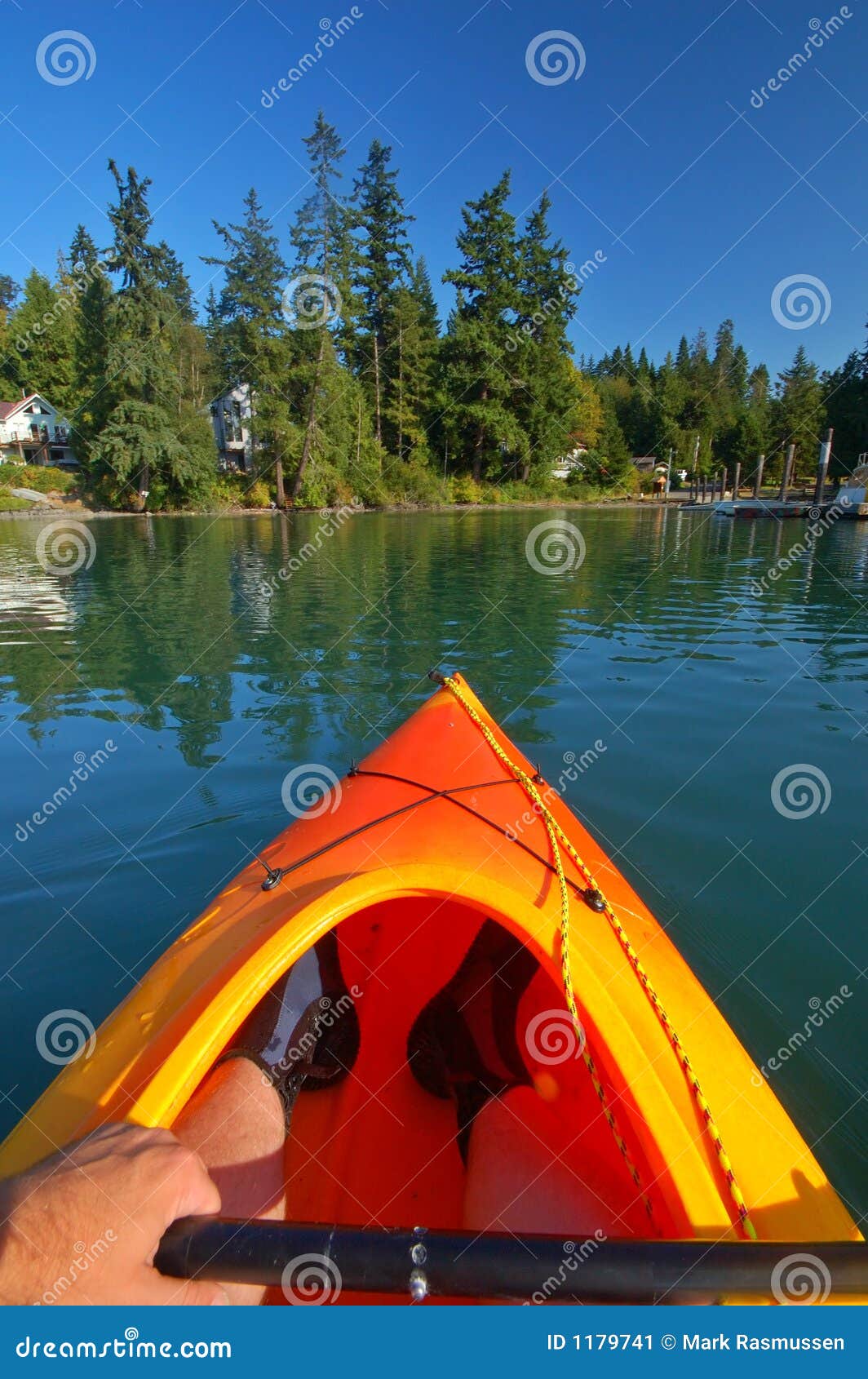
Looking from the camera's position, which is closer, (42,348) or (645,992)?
(645,992)

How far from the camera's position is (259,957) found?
1535mm

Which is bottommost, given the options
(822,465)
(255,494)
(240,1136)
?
(240,1136)

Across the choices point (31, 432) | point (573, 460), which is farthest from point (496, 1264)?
point (573, 460)

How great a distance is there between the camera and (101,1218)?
969 millimetres

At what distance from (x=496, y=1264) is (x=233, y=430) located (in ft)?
140

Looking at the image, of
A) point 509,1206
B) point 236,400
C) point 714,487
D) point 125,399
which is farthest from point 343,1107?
point 714,487

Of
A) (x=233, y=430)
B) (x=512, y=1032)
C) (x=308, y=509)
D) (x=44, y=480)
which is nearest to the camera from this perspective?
(x=512, y=1032)

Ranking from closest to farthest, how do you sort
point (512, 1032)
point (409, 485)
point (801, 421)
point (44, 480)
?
point (512, 1032) → point (44, 480) → point (409, 485) → point (801, 421)

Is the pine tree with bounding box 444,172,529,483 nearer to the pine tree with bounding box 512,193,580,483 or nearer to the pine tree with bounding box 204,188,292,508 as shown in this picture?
the pine tree with bounding box 512,193,580,483

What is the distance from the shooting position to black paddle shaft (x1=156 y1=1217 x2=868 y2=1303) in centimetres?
105

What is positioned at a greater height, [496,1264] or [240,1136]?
[496,1264]

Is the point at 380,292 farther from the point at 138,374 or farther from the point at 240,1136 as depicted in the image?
the point at 240,1136

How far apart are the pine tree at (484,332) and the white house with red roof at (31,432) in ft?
77.3

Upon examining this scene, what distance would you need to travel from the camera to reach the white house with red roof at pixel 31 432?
40.3 m
